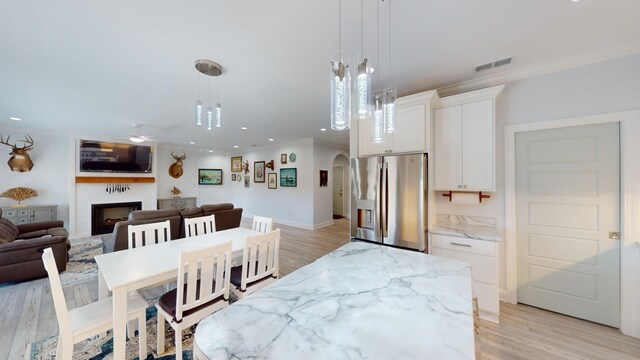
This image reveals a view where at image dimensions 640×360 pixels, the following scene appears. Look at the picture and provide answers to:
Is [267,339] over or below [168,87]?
below

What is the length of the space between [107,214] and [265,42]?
6.85 meters

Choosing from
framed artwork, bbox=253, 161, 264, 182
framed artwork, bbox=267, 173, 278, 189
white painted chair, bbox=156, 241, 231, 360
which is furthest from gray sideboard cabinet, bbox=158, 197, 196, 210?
white painted chair, bbox=156, 241, 231, 360

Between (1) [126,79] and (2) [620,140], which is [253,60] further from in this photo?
(2) [620,140]

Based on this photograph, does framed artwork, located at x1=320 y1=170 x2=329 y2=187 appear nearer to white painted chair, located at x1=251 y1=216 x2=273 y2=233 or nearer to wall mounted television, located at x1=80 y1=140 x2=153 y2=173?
white painted chair, located at x1=251 y1=216 x2=273 y2=233

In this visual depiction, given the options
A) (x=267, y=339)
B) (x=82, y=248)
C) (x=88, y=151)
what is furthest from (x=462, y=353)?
(x=88, y=151)

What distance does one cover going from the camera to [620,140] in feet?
6.66

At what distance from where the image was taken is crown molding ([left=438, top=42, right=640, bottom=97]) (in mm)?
2008

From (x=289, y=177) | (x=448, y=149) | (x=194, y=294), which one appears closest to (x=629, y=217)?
(x=448, y=149)

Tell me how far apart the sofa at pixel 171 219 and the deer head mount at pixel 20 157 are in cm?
296

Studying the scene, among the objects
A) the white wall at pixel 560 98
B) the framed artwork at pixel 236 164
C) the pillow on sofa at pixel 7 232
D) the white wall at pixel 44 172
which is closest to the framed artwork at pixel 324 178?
the framed artwork at pixel 236 164

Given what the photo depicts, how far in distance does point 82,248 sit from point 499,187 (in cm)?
724

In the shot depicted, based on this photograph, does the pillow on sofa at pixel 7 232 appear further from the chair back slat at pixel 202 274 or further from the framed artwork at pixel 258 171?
the framed artwork at pixel 258 171

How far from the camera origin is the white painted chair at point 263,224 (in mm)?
2840

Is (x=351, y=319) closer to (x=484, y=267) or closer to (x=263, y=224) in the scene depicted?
(x=484, y=267)
